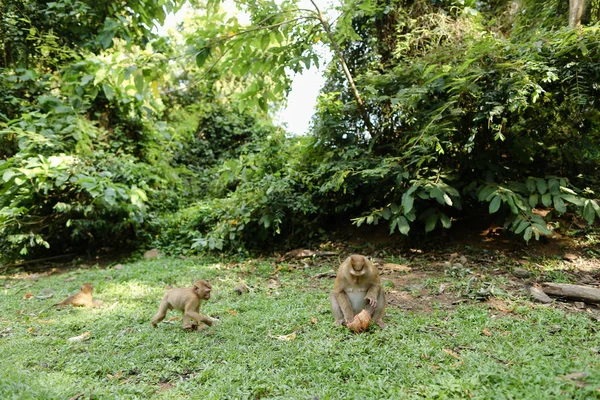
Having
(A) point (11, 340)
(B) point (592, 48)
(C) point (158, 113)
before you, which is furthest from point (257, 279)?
(C) point (158, 113)

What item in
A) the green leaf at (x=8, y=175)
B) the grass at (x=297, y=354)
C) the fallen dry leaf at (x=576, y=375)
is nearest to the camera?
the fallen dry leaf at (x=576, y=375)

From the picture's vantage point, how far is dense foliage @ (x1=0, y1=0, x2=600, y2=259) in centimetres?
480

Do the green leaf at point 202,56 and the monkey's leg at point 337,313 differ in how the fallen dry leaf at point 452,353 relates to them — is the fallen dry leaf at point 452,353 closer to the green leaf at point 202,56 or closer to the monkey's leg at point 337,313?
the monkey's leg at point 337,313

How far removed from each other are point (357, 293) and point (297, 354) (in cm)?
83

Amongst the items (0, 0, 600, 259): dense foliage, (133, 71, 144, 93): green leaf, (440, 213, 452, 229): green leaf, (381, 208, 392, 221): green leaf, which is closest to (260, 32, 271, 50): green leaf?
(0, 0, 600, 259): dense foliage

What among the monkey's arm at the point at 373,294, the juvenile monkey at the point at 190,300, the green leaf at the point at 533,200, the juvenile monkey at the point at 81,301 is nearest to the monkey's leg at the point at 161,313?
the juvenile monkey at the point at 190,300

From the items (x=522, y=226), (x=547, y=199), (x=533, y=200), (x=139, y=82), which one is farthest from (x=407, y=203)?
(x=139, y=82)

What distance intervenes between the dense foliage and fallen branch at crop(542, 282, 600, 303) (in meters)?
0.96

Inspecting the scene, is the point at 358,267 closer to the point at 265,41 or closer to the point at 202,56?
the point at 202,56

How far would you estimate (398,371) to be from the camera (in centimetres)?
266

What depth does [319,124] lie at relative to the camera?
6.64m

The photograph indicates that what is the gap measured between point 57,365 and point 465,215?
17.4ft

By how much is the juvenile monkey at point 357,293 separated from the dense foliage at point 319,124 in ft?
5.74

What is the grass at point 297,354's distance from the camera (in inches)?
96.5
